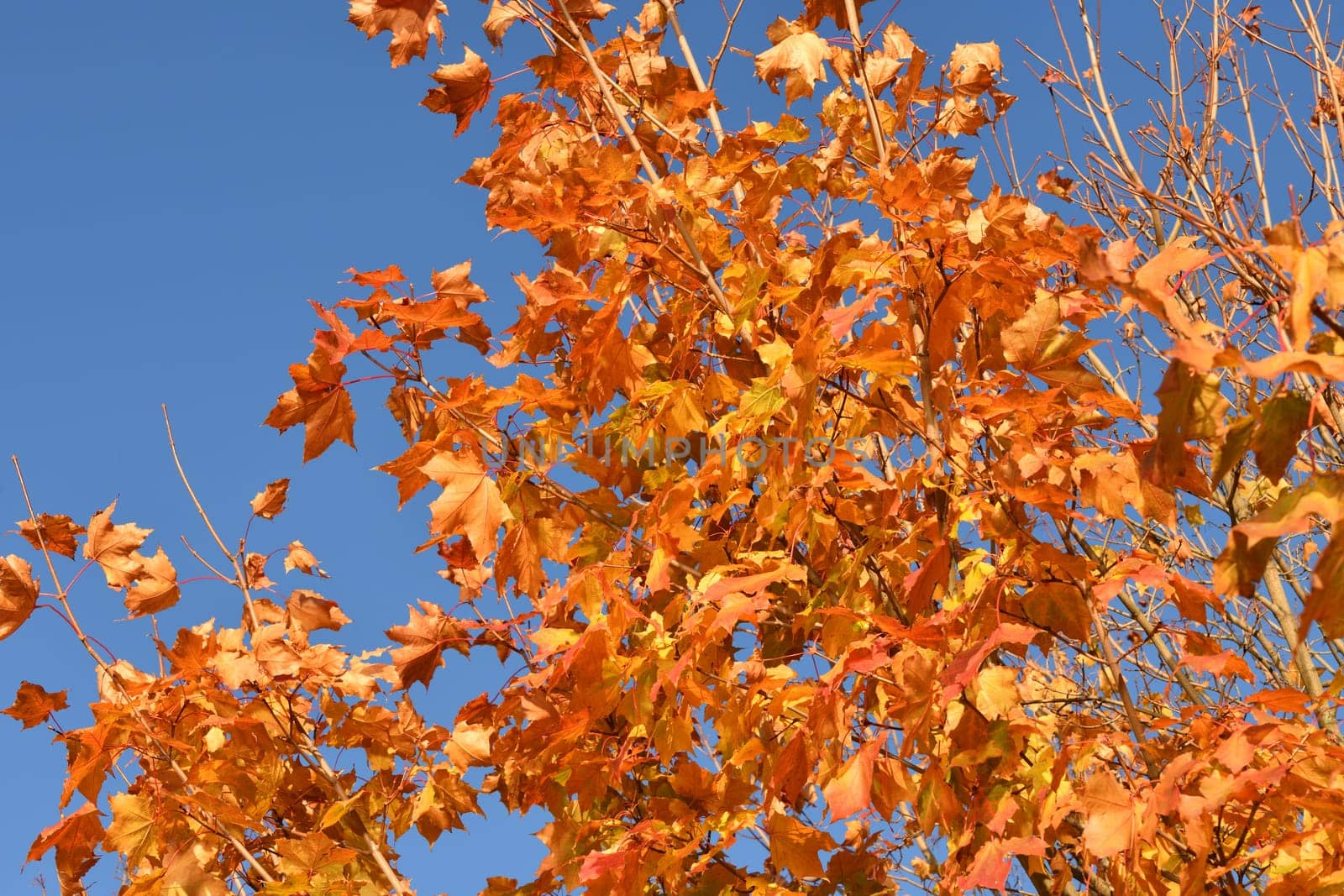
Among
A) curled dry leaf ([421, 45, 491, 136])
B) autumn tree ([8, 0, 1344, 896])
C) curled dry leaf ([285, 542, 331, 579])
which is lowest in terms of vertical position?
autumn tree ([8, 0, 1344, 896])

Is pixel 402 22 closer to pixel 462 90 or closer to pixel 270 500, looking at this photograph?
pixel 462 90

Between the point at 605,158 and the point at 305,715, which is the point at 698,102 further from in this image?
the point at 305,715

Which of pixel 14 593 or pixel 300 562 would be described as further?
pixel 300 562

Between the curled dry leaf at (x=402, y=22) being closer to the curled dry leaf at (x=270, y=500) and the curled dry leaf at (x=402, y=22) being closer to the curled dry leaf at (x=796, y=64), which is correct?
the curled dry leaf at (x=796, y=64)

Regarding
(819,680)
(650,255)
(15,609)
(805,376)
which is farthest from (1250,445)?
(15,609)

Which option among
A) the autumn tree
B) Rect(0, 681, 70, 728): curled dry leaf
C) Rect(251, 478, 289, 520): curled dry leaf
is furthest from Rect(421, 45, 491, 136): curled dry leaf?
Rect(0, 681, 70, 728): curled dry leaf

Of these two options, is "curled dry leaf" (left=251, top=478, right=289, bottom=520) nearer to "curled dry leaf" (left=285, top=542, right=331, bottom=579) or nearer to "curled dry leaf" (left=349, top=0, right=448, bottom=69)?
"curled dry leaf" (left=285, top=542, right=331, bottom=579)

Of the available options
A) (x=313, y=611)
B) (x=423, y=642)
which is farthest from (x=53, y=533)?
(x=423, y=642)

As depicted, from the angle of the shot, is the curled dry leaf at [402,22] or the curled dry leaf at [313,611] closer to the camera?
the curled dry leaf at [402,22]

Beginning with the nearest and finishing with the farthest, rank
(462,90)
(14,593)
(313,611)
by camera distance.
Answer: (14,593), (462,90), (313,611)

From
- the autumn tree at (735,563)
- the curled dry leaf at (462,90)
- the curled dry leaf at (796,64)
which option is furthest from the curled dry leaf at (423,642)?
the curled dry leaf at (796,64)

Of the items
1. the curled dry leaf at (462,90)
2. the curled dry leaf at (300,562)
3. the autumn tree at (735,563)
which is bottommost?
the autumn tree at (735,563)

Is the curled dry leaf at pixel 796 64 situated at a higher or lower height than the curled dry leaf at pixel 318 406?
higher

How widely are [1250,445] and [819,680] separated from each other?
1019 millimetres
